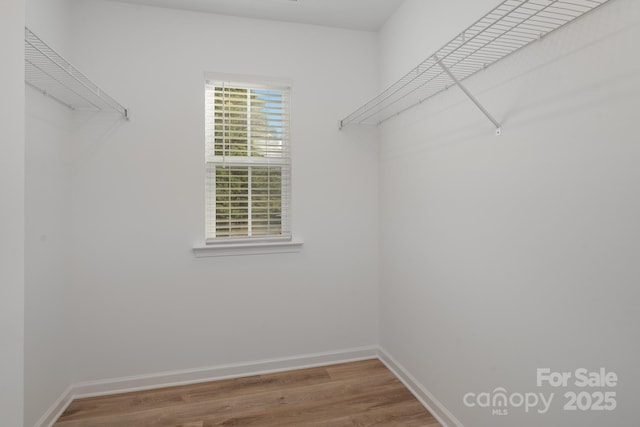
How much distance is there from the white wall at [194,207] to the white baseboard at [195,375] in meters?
0.05

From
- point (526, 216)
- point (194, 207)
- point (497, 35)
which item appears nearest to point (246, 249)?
point (194, 207)

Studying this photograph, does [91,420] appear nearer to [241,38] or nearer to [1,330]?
[1,330]

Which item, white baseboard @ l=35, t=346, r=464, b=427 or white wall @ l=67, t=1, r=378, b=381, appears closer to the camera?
white baseboard @ l=35, t=346, r=464, b=427

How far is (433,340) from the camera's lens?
2.01 m

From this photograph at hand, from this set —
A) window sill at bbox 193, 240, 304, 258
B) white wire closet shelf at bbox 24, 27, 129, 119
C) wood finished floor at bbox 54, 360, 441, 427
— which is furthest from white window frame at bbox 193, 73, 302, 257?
wood finished floor at bbox 54, 360, 441, 427

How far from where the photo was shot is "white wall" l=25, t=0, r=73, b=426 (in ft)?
5.64

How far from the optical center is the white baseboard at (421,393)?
185 centimetres

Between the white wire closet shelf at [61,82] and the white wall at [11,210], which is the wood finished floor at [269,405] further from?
the white wire closet shelf at [61,82]

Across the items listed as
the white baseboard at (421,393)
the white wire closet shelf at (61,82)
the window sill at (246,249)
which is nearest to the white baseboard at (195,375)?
the white baseboard at (421,393)

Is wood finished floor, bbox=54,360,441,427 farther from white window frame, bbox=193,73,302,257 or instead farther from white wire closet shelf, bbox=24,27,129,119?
white wire closet shelf, bbox=24,27,129,119

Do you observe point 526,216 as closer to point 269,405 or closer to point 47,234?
point 269,405

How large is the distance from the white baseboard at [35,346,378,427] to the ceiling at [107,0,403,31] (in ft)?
8.28

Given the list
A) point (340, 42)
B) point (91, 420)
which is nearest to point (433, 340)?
point (91, 420)

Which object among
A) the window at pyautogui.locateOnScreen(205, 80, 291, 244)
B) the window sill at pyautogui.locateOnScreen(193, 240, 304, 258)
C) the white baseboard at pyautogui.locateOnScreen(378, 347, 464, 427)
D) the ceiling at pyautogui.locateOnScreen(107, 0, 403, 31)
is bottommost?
the white baseboard at pyautogui.locateOnScreen(378, 347, 464, 427)
